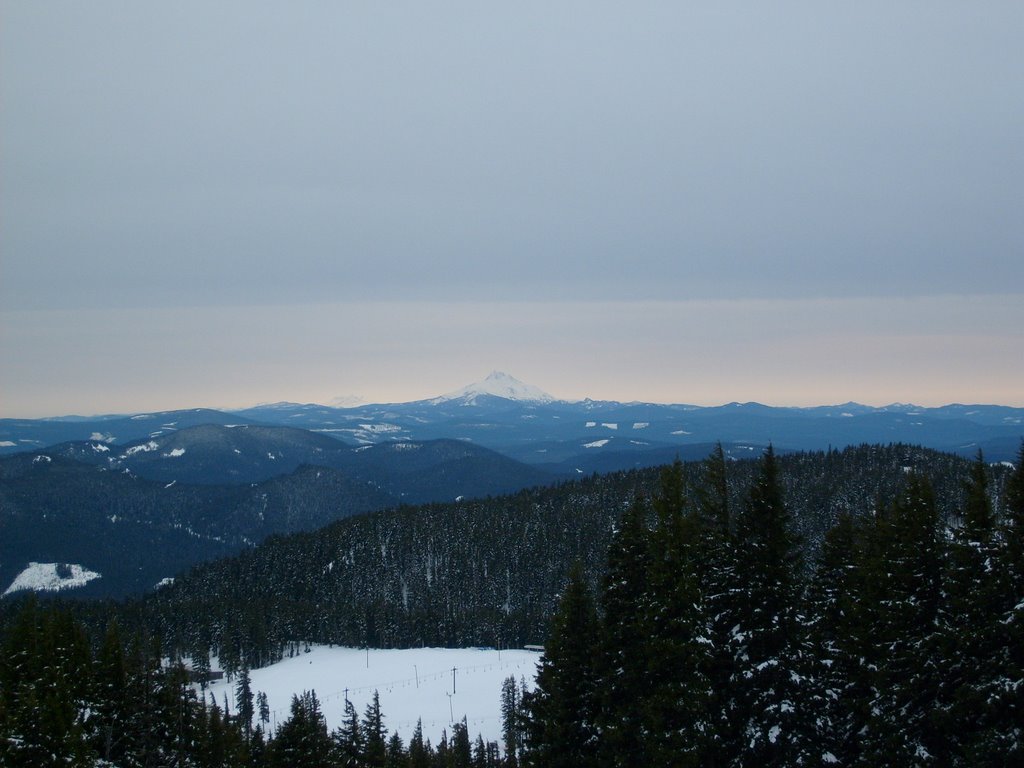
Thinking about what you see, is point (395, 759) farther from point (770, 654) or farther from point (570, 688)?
point (770, 654)

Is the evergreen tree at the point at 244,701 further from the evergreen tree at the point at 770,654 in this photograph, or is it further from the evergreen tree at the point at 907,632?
the evergreen tree at the point at 907,632

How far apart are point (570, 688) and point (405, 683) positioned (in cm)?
9575

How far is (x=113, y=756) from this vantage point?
38.0 meters

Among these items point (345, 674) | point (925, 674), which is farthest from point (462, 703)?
point (925, 674)

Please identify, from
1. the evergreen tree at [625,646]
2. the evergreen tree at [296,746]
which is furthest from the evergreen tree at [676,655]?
the evergreen tree at [296,746]

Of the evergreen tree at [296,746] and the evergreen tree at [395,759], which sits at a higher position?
the evergreen tree at [296,746]

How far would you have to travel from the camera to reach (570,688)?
26.7 meters

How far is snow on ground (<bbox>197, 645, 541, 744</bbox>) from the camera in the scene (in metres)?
96.1

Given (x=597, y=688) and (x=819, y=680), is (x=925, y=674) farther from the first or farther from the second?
(x=597, y=688)

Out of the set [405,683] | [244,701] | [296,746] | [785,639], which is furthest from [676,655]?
[405,683]

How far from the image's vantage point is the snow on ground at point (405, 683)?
96106mm

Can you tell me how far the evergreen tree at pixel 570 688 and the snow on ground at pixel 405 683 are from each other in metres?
65.2

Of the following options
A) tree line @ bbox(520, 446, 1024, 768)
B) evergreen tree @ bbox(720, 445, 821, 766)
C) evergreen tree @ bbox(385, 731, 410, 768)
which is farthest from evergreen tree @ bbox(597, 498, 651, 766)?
evergreen tree @ bbox(385, 731, 410, 768)

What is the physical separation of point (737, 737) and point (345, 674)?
116 metres
